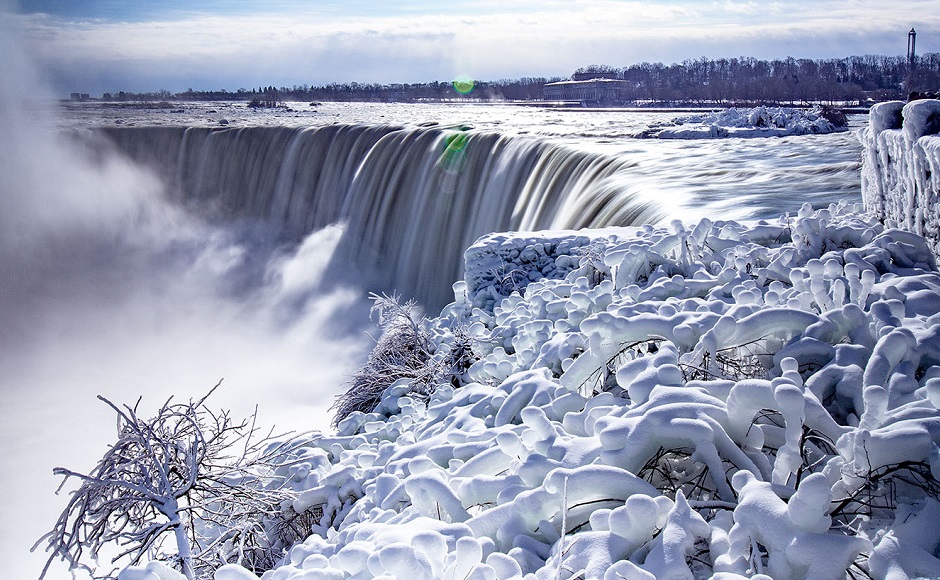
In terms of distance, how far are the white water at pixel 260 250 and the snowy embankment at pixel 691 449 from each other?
453 cm

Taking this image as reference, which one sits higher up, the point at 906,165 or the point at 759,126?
the point at 759,126

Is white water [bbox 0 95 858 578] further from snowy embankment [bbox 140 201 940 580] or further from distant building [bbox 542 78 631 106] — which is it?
distant building [bbox 542 78 631 106]

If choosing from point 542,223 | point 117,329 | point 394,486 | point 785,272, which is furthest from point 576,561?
point 117,329

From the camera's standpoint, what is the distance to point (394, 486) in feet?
11.1

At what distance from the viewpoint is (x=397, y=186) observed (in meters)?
18.2

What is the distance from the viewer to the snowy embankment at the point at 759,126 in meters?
18.2

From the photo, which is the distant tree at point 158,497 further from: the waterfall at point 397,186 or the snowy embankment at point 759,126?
the snowy embankment at point 759,126

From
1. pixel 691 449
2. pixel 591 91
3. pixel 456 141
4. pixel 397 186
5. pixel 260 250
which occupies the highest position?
pixel 591 91

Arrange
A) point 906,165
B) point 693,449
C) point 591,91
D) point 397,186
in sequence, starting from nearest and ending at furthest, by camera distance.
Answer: point 693,449, point 906,165, point 397,186, point 591,91

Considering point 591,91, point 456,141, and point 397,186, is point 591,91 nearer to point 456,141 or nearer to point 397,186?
point 397,186

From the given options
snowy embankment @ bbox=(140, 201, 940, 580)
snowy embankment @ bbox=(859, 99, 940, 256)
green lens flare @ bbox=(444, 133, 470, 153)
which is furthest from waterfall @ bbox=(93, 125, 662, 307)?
snowy embankment @ bbox=(140, 201, 940, 580)

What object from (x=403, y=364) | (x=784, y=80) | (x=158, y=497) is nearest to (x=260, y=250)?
(x=403, y=364)

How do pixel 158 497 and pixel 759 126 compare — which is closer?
pixel 158 497

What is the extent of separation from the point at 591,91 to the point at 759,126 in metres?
50.4
